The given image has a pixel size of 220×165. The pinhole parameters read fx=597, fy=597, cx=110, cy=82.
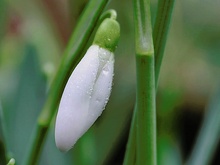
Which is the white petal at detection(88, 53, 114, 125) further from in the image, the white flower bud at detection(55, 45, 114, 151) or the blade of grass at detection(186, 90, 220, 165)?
the blade of grass at detection(186, 90, 220, 165)

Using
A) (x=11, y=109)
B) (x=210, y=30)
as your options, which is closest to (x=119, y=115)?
(x=11, y=109)

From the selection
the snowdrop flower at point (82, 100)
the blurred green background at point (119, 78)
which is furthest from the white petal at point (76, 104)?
the blurred green background at point (119, 78)

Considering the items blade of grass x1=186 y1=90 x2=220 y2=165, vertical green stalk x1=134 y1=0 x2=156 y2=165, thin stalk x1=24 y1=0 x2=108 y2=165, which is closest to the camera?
vertical green stalk x1=134 y1=0 x2=156 y2=165

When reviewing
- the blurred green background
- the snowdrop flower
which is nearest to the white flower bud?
the snowdrop flower

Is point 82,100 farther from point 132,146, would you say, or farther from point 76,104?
point 132,146

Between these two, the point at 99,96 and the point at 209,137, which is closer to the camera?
the point at 99,96

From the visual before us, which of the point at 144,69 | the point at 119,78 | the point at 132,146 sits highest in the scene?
the point at 144,69

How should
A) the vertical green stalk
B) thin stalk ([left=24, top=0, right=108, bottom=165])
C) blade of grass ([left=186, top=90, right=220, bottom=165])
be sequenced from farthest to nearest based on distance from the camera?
blade of grass ([left=186, top=90, right=220, bottom=165]), thin stalk ([left=24, top=0, right=108, bottom=165]), the vertical green stalk

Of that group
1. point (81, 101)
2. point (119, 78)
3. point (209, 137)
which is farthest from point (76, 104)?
point (119, 78)
